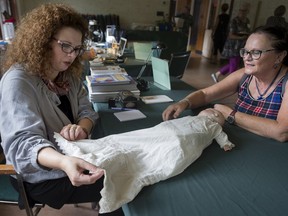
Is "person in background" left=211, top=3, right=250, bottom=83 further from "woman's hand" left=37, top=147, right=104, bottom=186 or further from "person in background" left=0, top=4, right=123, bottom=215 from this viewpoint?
"woman's hand" left=37, top=147, right=104, bottom=186

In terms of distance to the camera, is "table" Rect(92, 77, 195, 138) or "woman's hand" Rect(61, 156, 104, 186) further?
"table" Rect(92, 77, 195, 138)

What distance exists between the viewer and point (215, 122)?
3.71ft

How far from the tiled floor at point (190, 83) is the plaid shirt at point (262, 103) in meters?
1.27

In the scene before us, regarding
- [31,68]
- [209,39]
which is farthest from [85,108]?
[209,39]

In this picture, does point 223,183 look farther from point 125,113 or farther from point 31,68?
point 31,68

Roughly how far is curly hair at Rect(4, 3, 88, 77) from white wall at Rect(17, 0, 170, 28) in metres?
6.57

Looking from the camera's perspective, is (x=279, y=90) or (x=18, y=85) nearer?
(x=18, y=85)

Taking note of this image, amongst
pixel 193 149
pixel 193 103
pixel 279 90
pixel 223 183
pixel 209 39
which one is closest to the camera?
pixel 223 183

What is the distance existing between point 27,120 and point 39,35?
0.39 meters

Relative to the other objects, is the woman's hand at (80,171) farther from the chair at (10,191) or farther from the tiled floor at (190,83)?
the tiled floor at (190,83)

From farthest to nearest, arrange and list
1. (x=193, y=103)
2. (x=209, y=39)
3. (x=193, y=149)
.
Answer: (x=209, y=39)
(x=193, y=103)
(x=193, y=149)

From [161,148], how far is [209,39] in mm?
7106

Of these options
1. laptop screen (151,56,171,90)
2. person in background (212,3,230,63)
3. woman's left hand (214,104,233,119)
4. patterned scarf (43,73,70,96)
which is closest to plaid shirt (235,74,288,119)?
woman's left hand (214,104,233,119)

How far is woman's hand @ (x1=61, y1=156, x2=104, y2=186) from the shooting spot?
2.32ft
